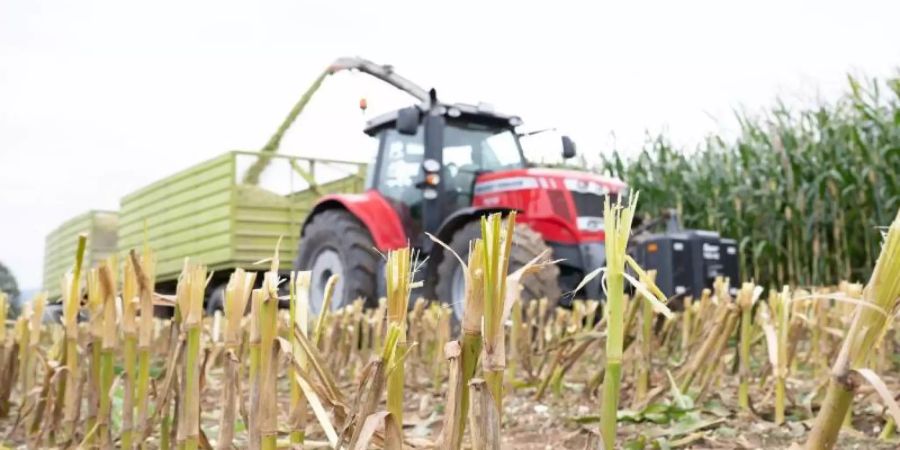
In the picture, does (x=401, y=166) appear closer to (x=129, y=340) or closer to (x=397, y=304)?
(x=129, y=340)

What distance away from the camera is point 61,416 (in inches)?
95.2

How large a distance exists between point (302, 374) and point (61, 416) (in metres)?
1.45

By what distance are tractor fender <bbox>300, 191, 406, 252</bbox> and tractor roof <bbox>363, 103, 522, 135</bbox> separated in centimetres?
59

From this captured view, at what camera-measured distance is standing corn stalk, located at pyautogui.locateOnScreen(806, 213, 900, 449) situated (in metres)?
0.91

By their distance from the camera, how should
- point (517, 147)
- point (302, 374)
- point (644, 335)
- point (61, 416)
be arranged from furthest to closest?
point (517, 147) < point (644, 335) < point (61, 416) < point (302, 374)

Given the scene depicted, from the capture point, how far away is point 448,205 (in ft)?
22.9


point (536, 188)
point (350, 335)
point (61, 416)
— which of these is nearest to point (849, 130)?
point (536, 188)

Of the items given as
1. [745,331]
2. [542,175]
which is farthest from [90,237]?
[745,331]

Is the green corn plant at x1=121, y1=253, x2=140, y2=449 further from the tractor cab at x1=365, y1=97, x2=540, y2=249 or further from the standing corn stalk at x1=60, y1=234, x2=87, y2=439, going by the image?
the tractor cab at x1=365, y1=97, x2=540, y2=249

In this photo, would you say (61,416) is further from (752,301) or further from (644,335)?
(752,301)

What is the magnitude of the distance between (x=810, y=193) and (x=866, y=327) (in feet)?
29.1

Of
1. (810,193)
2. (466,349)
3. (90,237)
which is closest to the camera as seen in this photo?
(466,349)

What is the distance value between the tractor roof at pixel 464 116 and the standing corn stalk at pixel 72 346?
16.5 ft

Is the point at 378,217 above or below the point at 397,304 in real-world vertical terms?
above
